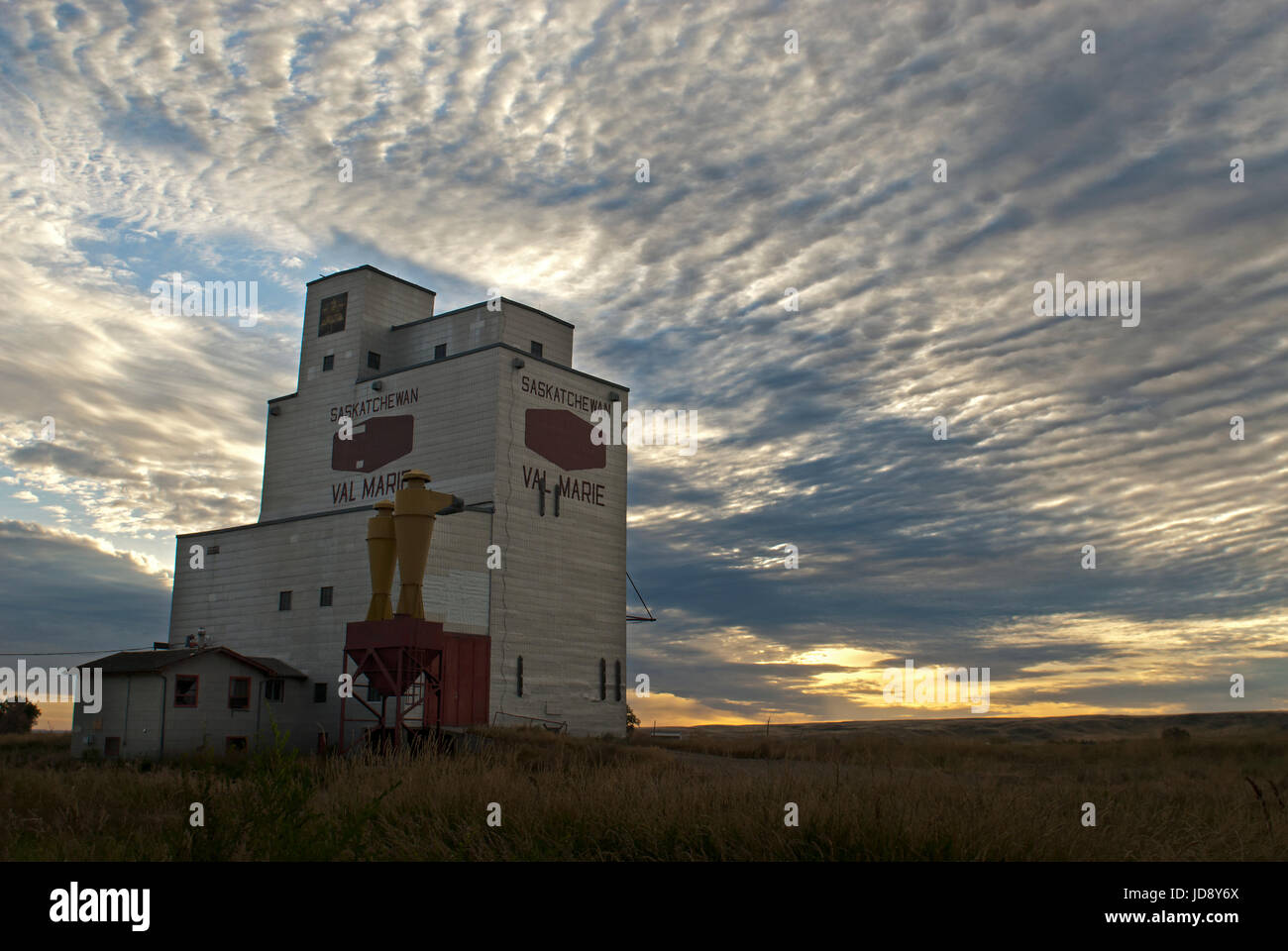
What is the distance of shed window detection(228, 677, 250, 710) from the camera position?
3469 cm

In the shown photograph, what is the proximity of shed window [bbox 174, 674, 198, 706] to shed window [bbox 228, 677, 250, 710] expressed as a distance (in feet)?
4.16

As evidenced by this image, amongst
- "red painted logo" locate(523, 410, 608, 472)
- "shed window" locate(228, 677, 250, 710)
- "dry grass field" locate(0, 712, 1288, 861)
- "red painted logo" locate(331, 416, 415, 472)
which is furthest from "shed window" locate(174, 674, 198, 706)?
"dry grass field" locate(0, 712, 1288, 861)

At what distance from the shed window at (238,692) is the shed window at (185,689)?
1.27 meters

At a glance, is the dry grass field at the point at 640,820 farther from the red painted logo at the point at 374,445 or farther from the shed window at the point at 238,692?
the red painted logo at the point at 374,445

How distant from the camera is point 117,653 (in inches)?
1398

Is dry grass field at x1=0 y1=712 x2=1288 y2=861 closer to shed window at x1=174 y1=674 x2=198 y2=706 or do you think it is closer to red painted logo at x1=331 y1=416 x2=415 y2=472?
shed window at x1=174 y1=674 x2=198 y2=706

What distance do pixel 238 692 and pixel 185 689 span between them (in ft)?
6.19

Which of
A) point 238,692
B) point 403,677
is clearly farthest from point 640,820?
point 238,692

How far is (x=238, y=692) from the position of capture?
115 feet

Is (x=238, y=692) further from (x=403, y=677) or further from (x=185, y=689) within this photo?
(x=403, y=677)

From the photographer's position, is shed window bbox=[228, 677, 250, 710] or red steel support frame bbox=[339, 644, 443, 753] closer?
red steel support frame bbox=[339, 644, 443, 753]
